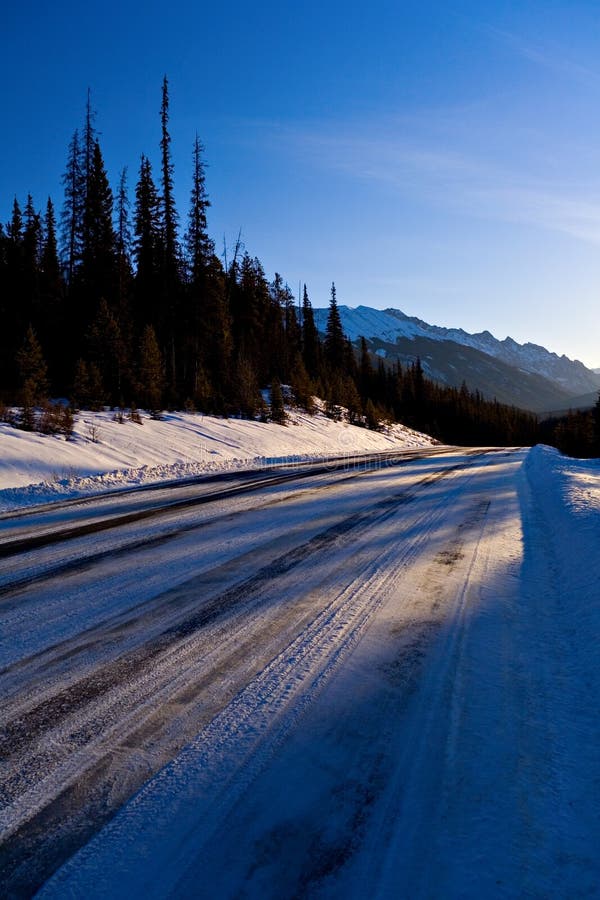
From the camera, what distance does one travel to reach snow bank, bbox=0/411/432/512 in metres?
Result: 10.2

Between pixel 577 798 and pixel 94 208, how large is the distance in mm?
35760

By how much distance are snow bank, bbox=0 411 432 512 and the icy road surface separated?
5.80 meters

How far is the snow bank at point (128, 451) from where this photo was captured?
33.3ft

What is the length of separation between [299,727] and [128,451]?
530 inches

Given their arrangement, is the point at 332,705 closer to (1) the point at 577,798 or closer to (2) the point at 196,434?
(1) the point at 577,798

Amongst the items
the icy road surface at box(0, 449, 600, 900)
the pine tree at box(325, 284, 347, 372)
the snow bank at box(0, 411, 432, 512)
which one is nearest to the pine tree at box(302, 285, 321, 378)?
the pine tree at box(325, 284, 347, 372)

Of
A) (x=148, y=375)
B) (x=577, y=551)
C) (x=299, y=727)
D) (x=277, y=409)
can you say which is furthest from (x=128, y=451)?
(x=277, y=409)

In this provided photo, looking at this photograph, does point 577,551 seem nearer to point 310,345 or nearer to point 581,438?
point 310,345

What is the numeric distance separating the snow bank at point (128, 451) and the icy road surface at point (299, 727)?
580cm

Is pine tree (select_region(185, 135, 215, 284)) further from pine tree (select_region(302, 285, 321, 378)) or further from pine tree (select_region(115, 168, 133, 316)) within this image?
pine tree (select_region(302, 285, 321, 378))

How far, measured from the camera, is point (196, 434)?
19.4 m

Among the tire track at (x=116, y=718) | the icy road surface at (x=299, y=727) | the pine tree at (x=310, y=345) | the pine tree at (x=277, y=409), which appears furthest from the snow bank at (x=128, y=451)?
the pine tree at (x=310, y=345)

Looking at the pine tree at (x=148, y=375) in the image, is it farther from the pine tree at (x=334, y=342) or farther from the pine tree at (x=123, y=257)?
the pine tree at (x=334, y=342)

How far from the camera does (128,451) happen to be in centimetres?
1464
